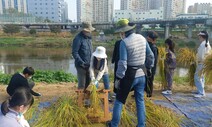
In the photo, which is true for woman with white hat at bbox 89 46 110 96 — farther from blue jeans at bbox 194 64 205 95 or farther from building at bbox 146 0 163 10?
building at bbox 146 0 163 10

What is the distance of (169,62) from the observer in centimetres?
457

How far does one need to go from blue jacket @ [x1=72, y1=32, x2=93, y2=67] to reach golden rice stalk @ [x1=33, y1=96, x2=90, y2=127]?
27.5 inches

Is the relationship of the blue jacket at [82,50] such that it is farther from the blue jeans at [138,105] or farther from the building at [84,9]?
the building at [84,9]

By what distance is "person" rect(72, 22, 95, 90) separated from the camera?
3.43 m

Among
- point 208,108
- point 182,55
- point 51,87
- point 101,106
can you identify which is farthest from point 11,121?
point 182,55

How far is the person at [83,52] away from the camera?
3.43 metres

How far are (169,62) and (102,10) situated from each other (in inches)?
3506

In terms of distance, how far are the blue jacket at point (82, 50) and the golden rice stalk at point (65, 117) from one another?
27.5 inches

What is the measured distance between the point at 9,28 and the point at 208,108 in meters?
45.4

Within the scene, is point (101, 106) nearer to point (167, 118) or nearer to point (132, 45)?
point (167, 118)

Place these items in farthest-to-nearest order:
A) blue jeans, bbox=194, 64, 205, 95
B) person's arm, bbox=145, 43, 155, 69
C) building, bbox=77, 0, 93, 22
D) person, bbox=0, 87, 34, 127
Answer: building, bbox=77, 0, 93, 22 < blue jeans, bbox=194, 64, 205, 95 < person's arm, bbox=145, 43, 155, 69 < person, bbox=0, 87, 34, 127

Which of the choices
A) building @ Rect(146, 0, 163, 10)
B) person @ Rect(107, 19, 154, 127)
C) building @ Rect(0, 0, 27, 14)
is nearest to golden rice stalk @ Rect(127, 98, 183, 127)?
person @ Rect(107, 19, 154, 127)

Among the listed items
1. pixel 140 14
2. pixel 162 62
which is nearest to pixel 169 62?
pixel 162 62

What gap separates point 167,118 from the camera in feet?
9.71
